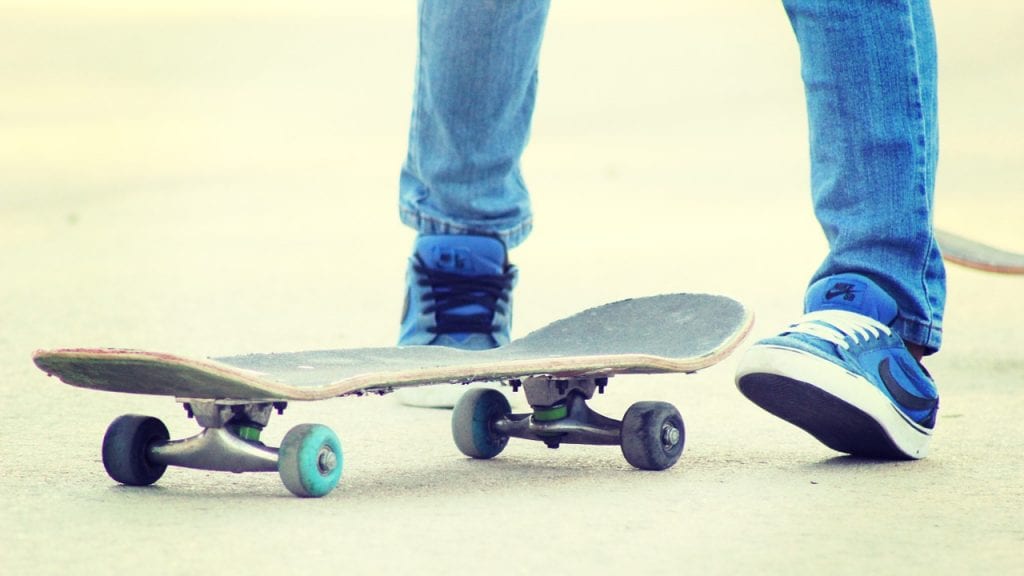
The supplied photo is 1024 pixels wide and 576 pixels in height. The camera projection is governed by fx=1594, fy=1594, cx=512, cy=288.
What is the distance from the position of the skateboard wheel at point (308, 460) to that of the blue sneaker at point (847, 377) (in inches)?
19.3

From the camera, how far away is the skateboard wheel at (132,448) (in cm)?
165

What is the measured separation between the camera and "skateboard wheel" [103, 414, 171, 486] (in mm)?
1652

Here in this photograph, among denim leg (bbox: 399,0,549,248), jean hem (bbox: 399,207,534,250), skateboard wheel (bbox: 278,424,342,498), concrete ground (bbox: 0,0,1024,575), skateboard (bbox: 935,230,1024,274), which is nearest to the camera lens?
concrete ground (bbox: 0,0,1024,575)

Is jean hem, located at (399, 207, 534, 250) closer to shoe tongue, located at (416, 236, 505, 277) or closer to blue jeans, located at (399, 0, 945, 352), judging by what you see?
shoe tongue, located at (416, 236, 505, 277)

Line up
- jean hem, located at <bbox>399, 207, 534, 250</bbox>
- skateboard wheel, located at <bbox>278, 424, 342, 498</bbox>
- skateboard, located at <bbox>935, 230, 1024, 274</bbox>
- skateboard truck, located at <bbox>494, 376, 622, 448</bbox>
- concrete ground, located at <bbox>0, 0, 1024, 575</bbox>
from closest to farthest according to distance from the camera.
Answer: concrete ground, located at <bbox>0, 0, 1024, 575</bbox>
skateboard wheel, located at <bbox>278, 424, 342, 498</bbox>
skateboard truck, located at <bbox>494, 376, 622, 448</bbox>
jean hem, located at <bbox>399, 207, 534, 250</bbox>
skateboard, located at <bbox>935, 230, 1024, 274</bbox>

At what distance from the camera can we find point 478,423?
1924mm

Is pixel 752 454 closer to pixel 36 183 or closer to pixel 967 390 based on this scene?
pixel 967 390

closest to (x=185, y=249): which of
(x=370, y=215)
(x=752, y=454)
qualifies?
(x=370, y=215)

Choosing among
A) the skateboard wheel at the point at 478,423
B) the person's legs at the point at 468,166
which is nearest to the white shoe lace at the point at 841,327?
the skateboard wheel at the point at 478,423

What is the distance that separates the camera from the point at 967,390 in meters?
2.52

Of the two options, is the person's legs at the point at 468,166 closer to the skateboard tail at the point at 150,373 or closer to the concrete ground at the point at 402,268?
the concrete ground at the point at 402,268

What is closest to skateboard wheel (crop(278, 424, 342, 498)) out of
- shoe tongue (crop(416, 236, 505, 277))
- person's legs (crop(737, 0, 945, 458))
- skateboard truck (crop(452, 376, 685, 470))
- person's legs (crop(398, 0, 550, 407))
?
skateboard truck (crop(452, 376, 685, 470))

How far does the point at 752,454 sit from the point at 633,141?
5.73m

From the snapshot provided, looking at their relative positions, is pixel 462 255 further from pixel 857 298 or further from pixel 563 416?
pixel 857 298
